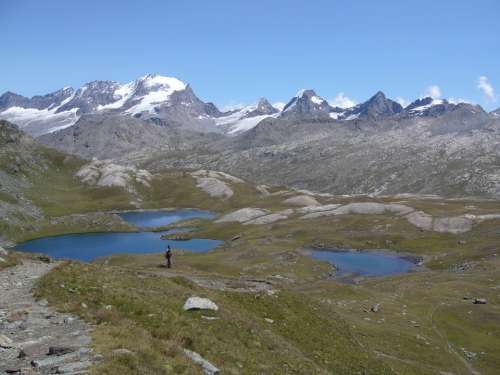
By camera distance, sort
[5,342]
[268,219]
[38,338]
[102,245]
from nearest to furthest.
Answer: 1. [5,342]
2. [38,338]
3. [102,245]
4. [268,219]

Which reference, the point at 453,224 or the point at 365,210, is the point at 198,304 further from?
the point at 365,210

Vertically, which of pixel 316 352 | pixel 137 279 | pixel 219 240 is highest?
pixel 137 279

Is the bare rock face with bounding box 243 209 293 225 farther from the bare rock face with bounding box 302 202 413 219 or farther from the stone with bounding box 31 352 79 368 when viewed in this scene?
the stone with bounding box 31 352 79 368

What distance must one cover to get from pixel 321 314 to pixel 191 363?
23.1 m

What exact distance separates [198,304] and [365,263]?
360ft

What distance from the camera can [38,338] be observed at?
2036 centimetres

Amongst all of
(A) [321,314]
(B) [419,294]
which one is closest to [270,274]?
(B) [419,294]

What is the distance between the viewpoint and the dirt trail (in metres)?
16.8

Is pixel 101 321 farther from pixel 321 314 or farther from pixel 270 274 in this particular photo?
pixel 270 274

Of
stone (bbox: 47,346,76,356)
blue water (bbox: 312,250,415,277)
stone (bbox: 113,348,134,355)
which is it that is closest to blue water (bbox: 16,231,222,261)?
blue water (bbox: 312,250,415,277)

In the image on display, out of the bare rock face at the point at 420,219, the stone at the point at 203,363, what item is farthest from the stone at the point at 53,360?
the bare rock face at the point at 420,219

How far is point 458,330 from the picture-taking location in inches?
2400

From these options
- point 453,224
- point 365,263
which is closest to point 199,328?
point 365,263

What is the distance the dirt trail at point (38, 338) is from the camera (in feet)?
55.0
